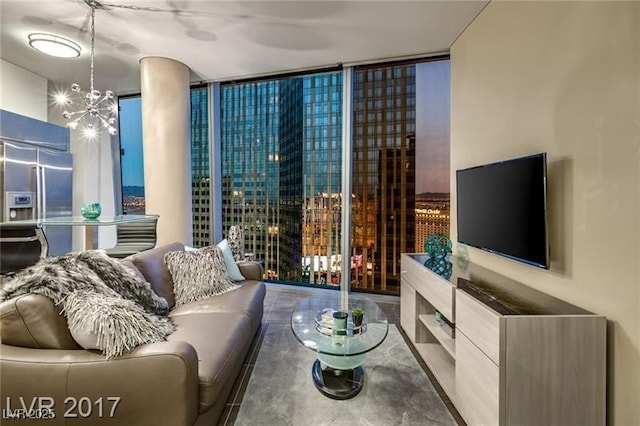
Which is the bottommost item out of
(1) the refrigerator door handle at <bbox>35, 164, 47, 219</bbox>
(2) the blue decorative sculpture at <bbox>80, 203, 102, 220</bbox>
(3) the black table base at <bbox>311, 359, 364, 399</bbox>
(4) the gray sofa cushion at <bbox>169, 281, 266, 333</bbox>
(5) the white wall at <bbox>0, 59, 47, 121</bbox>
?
(3) the black table base at <bbox>311, 359, 364, 399</bbox>

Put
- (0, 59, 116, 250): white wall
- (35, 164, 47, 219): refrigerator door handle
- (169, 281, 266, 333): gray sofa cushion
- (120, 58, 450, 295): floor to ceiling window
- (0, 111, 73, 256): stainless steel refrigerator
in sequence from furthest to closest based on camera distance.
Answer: (0, 59, 116, 250): white wall → (35, 164, 47, 219): refrigerator door handle → (120, 58, 450, 295): floor to ceiling window → (0, 111, 73, 256): stainless steel refrigerator → (169, 281, 266, 333): gray sofa cushion

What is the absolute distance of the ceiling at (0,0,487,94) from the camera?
247 centimetres

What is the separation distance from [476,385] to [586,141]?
1397 mm

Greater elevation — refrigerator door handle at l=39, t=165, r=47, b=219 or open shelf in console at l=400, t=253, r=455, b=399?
refrigerator door handle at l=39, t=165, r=47, b=219

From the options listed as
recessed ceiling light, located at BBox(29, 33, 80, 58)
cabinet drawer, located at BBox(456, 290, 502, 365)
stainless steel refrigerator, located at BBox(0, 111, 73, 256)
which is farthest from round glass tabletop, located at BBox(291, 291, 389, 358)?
stainless steel refrigerator, located at BBox(0, 111, 73, 256)

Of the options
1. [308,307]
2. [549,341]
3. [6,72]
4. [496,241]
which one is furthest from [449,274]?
[6,72]

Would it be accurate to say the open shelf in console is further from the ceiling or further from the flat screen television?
the ceiling

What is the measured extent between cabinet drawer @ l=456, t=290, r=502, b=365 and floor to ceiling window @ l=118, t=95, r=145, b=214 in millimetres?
4376

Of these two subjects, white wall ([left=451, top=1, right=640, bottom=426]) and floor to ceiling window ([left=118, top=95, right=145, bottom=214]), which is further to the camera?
floor to ceiling window ([left=118, top=95, right=145, bottom=214])

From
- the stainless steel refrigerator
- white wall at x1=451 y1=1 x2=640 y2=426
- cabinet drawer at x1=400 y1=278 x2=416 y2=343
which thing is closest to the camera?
white wall at x1=451 y1=1 x2=640 y2=426

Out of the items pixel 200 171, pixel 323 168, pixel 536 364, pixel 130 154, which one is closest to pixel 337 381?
pixel 536 364

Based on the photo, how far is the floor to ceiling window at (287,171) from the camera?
3.75 meters

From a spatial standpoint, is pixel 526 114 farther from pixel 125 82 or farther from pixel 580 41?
pixel 125 82
